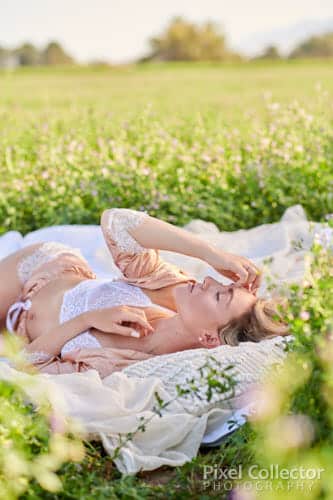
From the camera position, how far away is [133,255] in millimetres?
3676

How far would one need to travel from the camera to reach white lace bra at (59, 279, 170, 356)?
11.3ft

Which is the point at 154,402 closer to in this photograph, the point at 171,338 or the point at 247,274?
the point at 171,338

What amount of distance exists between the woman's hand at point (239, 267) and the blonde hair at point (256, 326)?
0.25ft

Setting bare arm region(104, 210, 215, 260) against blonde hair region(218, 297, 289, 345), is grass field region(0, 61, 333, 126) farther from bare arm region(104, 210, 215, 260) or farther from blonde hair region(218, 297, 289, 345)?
blonde hair region(218, 297, 289, 345)

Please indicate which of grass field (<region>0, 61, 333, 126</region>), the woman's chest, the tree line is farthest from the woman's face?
the tree line

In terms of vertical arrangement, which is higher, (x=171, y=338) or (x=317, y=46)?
(x=171, y=338)

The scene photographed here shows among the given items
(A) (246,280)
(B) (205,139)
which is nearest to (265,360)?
(A) (246,280)

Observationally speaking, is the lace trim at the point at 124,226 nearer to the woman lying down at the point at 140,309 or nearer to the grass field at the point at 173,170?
the woman lying down at the point at 140,309

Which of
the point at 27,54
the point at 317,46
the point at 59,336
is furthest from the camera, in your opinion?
the point at 317,46

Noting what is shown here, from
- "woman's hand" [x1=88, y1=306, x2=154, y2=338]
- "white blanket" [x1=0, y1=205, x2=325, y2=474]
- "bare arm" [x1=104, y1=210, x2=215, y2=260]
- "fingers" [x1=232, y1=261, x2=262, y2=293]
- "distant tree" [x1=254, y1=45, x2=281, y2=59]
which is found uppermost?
"bare arm" [x1=104, y1=210, x2=215, y2=260]

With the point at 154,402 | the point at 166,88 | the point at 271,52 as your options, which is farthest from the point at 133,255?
the point at 271,52

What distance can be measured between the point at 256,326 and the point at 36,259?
110cm

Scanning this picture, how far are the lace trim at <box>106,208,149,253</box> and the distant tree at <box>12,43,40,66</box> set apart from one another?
24.6 m

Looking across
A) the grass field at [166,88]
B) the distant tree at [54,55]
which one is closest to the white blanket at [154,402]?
the grass field at [166,88]
